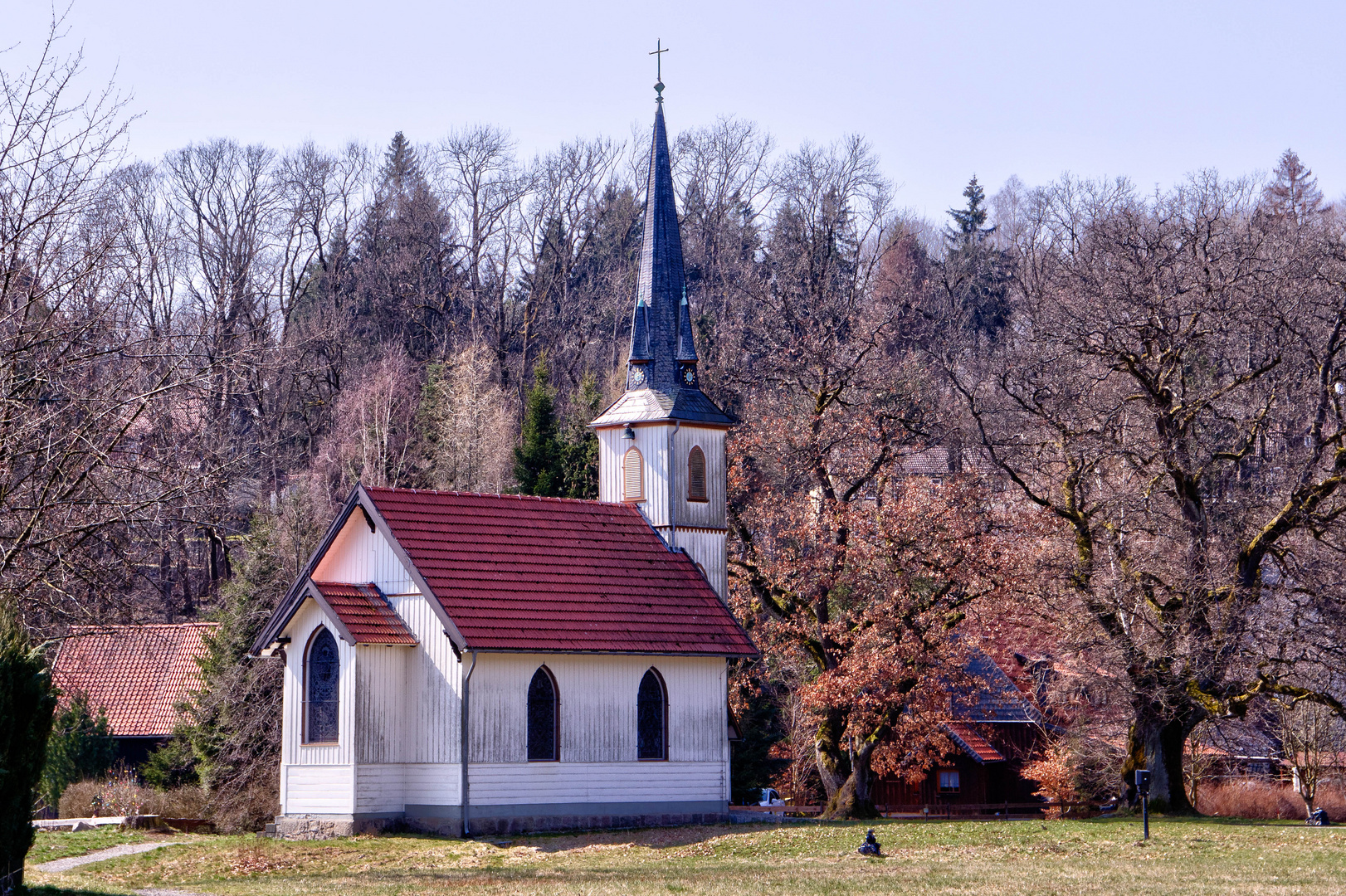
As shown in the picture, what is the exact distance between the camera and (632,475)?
3503 cm

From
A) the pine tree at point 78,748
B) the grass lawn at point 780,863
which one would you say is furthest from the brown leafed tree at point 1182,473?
the pine tree at point 78,748

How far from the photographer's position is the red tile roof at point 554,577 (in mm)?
29359

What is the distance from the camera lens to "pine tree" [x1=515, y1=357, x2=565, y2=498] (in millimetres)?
48844

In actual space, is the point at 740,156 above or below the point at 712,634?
above

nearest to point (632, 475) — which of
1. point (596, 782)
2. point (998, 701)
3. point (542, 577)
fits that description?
point (542, 577)

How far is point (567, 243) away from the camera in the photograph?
69312mm

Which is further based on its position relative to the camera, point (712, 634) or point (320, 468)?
point (320, 468)

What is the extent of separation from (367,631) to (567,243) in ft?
139

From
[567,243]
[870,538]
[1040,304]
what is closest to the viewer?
[870,538]

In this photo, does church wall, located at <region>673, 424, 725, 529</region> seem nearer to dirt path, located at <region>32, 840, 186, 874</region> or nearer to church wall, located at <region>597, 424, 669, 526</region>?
church wall, located at <region>597, 424, 669, 526</region>

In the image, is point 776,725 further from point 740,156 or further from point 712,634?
point 740,156

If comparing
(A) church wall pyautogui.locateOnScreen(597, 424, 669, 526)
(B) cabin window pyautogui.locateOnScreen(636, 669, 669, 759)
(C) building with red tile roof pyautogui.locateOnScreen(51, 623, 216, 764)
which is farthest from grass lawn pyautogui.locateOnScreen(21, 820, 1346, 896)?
(C) building with red tile roof pyautogui.locateOnScreen(51, 623, 216, 764)

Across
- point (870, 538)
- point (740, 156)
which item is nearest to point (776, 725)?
point (870, 538)

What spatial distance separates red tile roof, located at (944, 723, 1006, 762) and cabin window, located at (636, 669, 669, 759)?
16.0m
